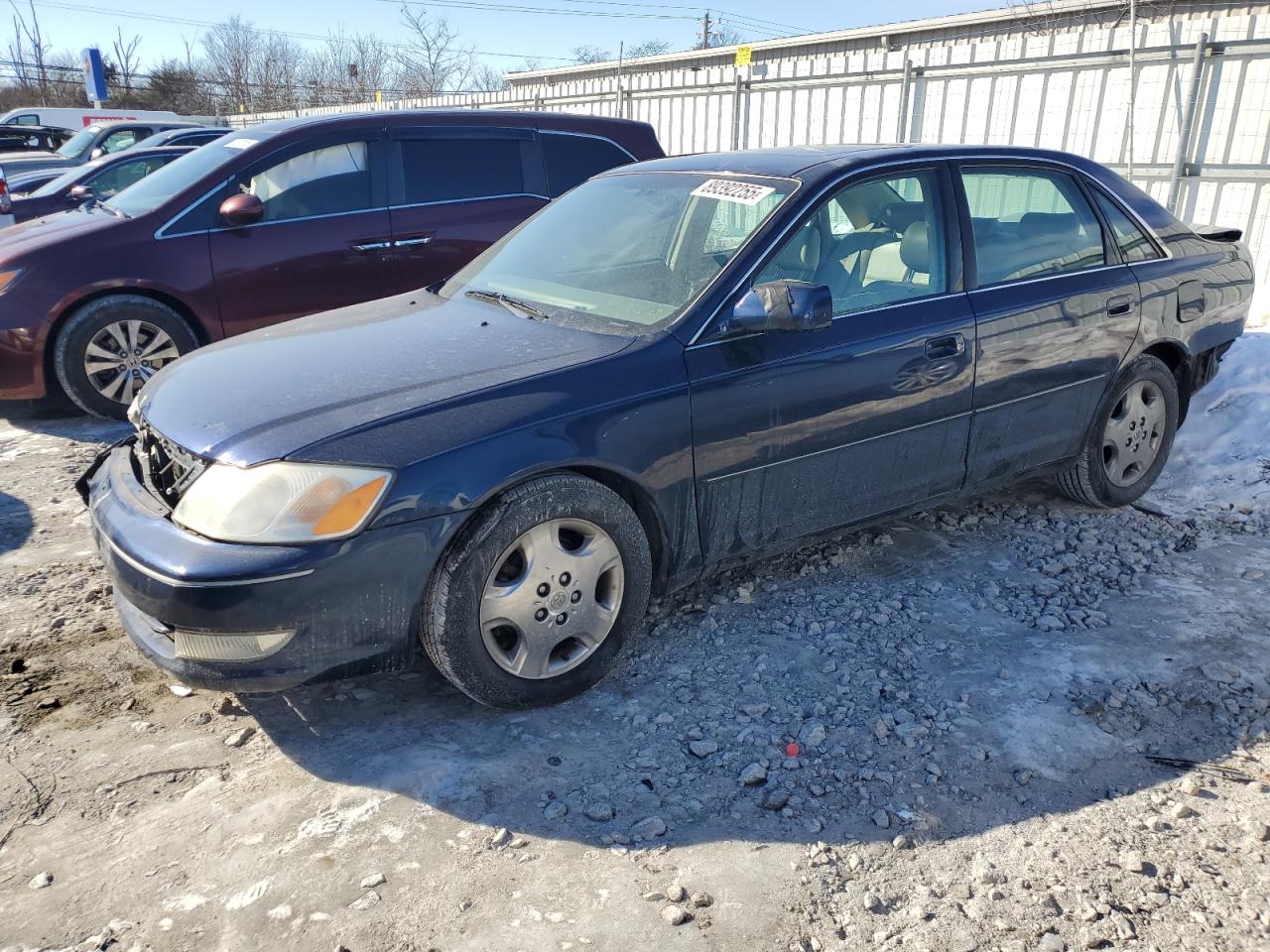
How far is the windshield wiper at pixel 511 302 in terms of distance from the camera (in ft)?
11.7

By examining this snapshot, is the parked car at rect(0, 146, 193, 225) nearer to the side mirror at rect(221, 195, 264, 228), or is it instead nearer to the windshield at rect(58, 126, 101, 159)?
the side mirror at rect(221, 195, 264, 228)

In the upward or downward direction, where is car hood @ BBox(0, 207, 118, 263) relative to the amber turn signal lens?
upward

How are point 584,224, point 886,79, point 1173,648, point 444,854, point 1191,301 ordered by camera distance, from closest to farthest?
point 444,854
point 1173,648
point 584,224
point 1191,301
point 886,79

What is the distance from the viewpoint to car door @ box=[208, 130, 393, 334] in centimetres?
613

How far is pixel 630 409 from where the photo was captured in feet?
10.1

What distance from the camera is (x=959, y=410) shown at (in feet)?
12.6

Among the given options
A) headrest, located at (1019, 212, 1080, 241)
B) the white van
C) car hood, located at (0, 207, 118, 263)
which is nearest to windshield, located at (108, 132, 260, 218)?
car hood, located at (0, 207, 118, 263)

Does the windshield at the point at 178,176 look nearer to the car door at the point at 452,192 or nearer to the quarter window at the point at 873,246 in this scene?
the car door at the point at 452,192

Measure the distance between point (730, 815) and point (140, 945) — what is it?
1.44m

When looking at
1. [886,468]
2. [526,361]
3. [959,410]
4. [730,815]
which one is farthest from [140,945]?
[959,410]

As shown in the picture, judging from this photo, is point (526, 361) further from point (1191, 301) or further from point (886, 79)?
A: point (886, 79)

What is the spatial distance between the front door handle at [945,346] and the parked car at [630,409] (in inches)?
0.4

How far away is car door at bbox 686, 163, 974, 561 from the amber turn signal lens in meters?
1.08

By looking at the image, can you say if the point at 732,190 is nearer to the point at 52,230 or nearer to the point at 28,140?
the point at 52,230
